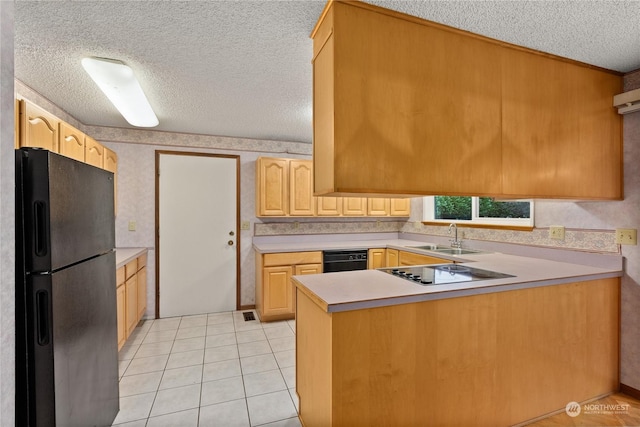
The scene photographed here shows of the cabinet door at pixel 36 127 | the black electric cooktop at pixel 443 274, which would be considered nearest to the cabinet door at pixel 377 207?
the black electric cooktop at pixel 443 274

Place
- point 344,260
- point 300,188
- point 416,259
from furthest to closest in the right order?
1. point 300,188
2. point 344,260
3. point 416,259

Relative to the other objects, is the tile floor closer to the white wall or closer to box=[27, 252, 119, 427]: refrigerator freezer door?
box=[27, 252, 119, 427]: refrigerator freezer door

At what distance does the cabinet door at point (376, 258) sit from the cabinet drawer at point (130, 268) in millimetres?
2599

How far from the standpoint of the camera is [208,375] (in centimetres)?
240

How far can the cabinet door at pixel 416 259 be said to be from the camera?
9.70 ft

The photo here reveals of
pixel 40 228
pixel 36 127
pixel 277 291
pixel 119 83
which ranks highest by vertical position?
pixel 119 83

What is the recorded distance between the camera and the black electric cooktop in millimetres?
1814

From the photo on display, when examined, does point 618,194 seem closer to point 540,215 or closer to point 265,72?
point 540,215

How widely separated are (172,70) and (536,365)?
3103 mm

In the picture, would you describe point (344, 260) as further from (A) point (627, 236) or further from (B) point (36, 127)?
(B) point (36, 127)

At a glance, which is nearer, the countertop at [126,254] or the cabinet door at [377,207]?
the countertop at [126,254]

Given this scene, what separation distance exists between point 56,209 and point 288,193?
272cm

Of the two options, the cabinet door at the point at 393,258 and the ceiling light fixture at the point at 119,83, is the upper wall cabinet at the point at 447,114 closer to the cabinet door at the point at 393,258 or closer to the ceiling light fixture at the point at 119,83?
the ceiling light fixture at the point at 119,83

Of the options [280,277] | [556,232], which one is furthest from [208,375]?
[556,232]
